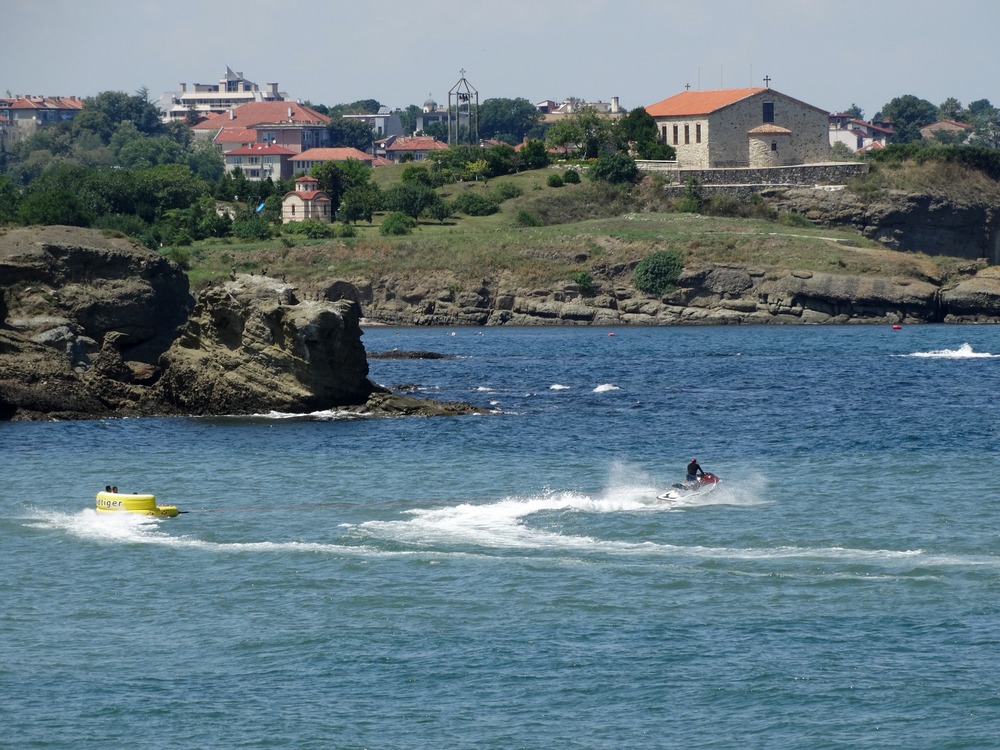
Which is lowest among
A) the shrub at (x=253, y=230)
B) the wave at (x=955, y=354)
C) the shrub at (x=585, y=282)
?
the wave at (x=955, y=354)

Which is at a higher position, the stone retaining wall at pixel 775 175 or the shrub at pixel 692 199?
the stone retaining wall at pixel 775 175

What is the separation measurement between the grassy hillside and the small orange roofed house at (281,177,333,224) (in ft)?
29.4

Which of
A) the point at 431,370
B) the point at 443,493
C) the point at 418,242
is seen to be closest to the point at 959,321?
the point at 418,242

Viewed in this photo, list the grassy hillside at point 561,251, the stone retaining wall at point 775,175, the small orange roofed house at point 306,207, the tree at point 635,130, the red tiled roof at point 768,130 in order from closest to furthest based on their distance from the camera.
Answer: the grassy hillside at point 561,251
the stone retaining wall at point 775,175
the small orange roofed house at point 306,207
the red tiled roof at point 768,130
the tree at point 635,130

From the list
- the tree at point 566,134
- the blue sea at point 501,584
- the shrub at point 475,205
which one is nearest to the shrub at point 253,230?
the shrub at point 475,205

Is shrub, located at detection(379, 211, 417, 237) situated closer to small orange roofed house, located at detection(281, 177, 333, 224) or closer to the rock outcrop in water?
small orange roofed house, located at detection(281, 177, 333, 224)

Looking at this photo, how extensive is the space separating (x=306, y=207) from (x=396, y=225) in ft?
45.0

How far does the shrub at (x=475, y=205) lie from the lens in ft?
510

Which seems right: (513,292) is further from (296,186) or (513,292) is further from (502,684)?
(502,684)

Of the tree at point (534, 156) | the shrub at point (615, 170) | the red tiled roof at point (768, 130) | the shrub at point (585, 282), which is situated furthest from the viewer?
the tree at point (534, 156)

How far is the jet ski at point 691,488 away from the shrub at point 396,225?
10231 cm

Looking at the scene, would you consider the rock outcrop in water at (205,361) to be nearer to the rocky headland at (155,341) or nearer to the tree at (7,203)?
the rocky headland at (155,341)

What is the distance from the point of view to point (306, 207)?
155 meters

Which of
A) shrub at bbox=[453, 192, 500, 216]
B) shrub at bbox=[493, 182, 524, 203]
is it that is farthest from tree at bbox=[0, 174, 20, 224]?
shrub at bbox=[493, 182, 524, 203]
